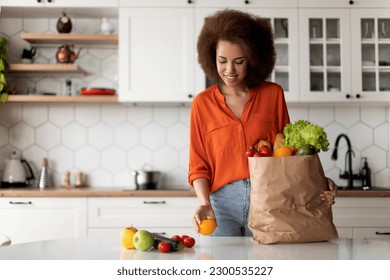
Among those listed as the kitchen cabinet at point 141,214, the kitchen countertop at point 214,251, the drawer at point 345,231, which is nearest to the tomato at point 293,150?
the kitchen countertop at point 214,251

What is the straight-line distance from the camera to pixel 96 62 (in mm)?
4066

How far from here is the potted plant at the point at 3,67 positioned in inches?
146

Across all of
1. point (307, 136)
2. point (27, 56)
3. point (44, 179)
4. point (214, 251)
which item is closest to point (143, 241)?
point (214, 251)

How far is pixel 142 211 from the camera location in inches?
137

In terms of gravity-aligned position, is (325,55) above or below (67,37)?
→ below

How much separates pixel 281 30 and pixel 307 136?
2186 mm

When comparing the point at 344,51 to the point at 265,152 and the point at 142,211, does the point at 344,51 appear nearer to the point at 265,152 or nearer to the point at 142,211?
the point at 142,211

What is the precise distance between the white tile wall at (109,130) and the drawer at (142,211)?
576mm

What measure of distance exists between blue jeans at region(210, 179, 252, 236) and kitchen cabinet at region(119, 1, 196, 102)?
163 centimetres

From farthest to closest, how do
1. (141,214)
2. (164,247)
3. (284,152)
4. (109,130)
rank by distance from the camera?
1. (109,130)
2. (141,214)
3. (284,152)
4. (164,247)

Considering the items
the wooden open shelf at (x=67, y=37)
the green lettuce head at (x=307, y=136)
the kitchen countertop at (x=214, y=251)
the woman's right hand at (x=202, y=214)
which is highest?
the wooden open shelf at (x=67, y=37)

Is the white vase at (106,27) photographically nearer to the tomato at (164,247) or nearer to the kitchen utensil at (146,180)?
the kitchen utensil at (146,180)

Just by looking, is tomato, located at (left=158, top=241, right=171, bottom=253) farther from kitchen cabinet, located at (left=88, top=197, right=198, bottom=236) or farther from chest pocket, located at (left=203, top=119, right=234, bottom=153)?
kitchen cabinet, located at (left=88, top=197, right=198, bottom=236)

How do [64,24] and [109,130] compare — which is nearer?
[64,24]
